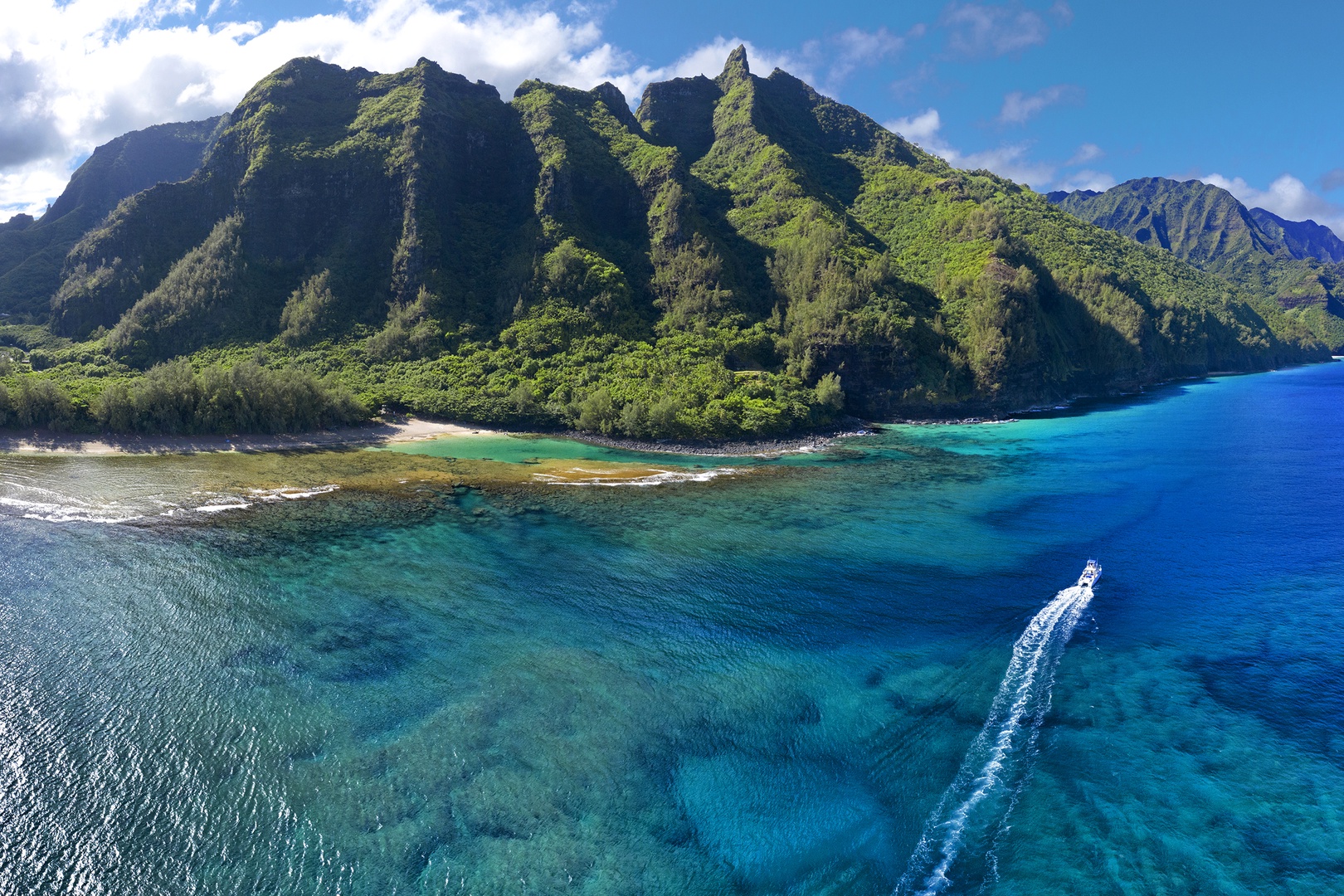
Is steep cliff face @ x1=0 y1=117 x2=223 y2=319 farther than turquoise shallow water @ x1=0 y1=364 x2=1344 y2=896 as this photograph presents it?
Yes

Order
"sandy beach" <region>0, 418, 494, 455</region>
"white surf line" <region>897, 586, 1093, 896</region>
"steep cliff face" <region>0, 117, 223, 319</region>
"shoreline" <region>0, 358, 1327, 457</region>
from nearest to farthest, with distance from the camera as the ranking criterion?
"white surf line" <region>897, 586, 1093, 896</region> → "sandy beach" <region>0, 418, 494, 455</region> → "shoreline" <region>0, 358, 1327, 457</region> → "steep cliff face" <region>0, 117, 223, 319</region>

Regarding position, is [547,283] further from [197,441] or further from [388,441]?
[197,441]

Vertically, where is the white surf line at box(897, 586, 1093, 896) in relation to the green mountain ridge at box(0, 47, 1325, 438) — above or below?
below

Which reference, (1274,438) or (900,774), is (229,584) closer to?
(900,774)

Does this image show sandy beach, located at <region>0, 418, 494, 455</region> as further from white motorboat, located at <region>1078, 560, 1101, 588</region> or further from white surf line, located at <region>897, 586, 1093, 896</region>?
white surf line, located at <region>897, 586, 1093, 896</region>

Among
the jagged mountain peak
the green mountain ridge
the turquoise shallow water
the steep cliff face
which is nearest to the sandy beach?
the green mountain ridge

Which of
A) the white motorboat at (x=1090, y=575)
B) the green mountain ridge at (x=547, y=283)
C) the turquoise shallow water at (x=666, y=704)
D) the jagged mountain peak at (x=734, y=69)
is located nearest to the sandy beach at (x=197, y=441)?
the green mountain ridge at (x=547, y=283)

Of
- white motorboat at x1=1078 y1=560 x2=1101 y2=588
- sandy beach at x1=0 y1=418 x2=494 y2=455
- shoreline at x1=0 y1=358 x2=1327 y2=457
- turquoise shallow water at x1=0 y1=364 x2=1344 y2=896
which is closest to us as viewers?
turquoise shallow water at x1=0 y1=364 x2=1344 y2=896
